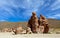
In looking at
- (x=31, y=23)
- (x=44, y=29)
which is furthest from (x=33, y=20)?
(x=44, y=29)

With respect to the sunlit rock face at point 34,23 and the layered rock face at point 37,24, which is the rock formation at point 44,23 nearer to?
the layered rock face at point 37,24

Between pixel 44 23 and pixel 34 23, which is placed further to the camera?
pixel 44 23

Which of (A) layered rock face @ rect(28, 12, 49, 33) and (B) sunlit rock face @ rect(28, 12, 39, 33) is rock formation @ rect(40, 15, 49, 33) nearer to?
(A) layered rock face @ rect(28, 12, 49, 33)

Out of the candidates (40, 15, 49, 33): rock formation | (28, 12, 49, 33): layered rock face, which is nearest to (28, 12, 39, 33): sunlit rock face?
(28, 12, 49, 33): layered rock face

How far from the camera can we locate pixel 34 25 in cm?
2900

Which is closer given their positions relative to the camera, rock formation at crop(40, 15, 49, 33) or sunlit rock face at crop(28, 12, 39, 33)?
sunlit rock face at crop(28, 12, 39, 33)

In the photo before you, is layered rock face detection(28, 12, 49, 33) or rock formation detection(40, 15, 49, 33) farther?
rock formation detection(40, 15, 49, 33)

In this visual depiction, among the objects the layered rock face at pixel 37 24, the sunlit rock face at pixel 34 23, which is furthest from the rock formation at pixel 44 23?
the sunlit rock face at pixel 34 23

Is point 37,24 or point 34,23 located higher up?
point 34,23

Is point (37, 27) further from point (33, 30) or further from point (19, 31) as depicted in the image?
point (19, 31)

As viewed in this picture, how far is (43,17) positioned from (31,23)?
2.56 m

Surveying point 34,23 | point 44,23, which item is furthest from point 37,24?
point 44,23

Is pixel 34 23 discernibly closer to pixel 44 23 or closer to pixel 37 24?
pixel 37 24

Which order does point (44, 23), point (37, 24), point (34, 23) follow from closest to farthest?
point (34, 23), point (37, 24), point (44, 23)
